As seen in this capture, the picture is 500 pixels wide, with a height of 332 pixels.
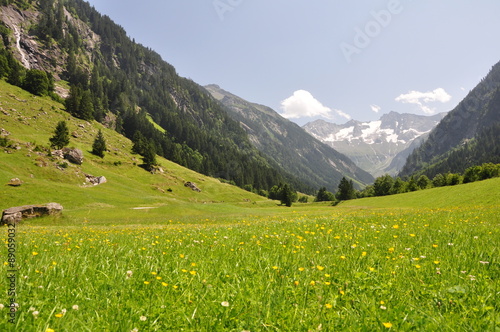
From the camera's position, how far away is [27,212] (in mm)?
33250

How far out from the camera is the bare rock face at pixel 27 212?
30906 millimetres

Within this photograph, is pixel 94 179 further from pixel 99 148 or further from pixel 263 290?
pixel 263 290

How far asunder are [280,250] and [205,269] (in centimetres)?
256

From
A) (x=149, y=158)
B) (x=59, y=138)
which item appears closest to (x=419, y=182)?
(x=149, y=158)

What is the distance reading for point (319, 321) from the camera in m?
3.53

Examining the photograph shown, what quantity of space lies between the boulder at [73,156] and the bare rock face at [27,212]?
61.0m

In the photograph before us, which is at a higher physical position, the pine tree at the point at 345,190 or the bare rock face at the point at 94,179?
the pine tree at the point at 345,190

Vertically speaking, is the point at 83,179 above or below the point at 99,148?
below

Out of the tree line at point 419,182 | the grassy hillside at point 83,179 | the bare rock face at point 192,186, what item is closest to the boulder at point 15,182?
the grassy hillside at point 83,179

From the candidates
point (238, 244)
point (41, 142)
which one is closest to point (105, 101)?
point (41, 142)

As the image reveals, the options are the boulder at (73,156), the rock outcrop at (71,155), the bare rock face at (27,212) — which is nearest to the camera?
the bare rock face at (27,212)

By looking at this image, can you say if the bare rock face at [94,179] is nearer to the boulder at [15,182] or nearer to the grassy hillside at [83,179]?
the grassy hillside at [83,179]

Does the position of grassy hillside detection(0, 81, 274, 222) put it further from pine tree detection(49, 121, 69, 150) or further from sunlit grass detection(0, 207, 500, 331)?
sunlit grass detection(0, 207, 500, 331)

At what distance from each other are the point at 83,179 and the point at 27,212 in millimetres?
49743
